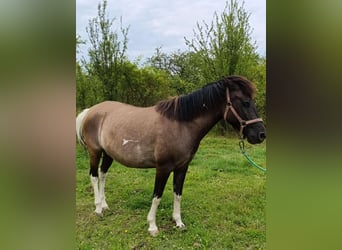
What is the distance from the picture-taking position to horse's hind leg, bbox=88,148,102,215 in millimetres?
1851

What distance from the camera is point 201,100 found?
179 centimetres

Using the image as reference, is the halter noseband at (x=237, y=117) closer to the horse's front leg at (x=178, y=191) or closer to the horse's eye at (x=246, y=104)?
the horse's eye at (x=246, y=104)

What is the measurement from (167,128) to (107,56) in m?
0.60

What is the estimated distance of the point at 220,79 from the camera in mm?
1762

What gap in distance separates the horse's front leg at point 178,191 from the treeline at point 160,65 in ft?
1.59

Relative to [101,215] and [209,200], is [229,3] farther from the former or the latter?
[101,215]

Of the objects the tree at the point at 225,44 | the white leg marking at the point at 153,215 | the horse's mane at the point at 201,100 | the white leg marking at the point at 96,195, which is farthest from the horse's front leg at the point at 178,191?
the tree at the point at 225,44

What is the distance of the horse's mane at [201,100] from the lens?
1717 mm

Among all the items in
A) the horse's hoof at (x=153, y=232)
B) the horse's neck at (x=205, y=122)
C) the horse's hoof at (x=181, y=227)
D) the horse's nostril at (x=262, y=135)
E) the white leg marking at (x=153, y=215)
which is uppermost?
the horse's neck at (x=205, y=122)

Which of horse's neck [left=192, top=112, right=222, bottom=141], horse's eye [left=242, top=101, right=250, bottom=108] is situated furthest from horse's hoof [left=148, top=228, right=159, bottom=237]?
horse's eye [left=242, top=101, right=250, bottom=108]
